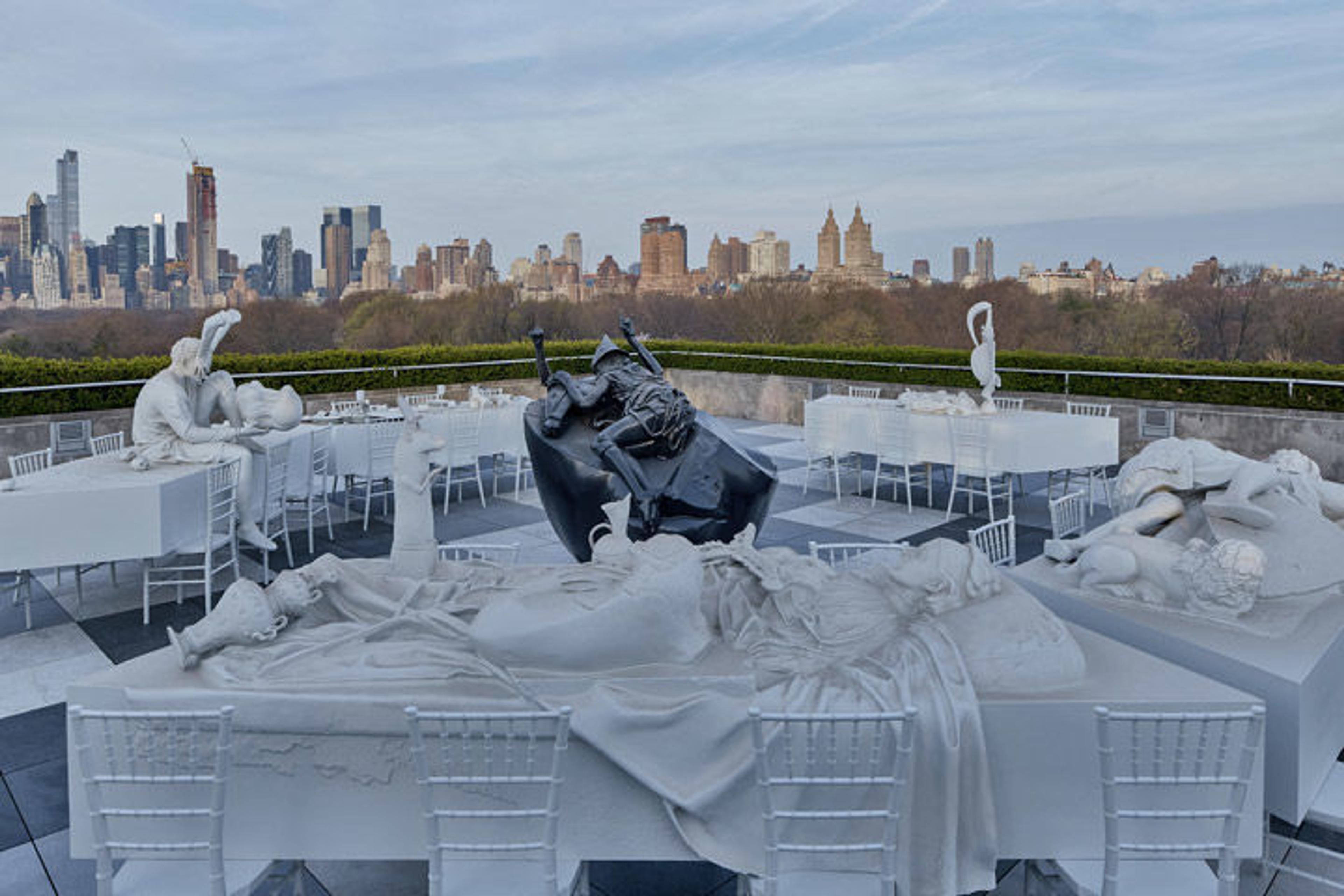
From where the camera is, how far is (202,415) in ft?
19.1

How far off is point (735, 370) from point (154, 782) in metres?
11.9

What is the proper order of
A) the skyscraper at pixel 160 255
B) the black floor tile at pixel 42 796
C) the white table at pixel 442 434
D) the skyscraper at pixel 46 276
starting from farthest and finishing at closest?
the skyscraper at pixel 160 255, the skyscraper at pixel 46 276, the white table at pixel 442 434, the black floor tile at pixel 42 796

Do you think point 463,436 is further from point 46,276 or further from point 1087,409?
point 46,276

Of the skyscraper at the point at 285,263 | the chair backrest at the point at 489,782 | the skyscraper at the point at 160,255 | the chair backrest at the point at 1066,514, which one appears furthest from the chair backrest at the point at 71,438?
the skyscraper at the point at 160,255

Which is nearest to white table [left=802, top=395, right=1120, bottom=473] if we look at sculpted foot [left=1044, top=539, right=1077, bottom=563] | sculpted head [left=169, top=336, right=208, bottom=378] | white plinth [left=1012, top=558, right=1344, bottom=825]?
sculpted foot [left=1044, top=539, right=1077, bottom=563]

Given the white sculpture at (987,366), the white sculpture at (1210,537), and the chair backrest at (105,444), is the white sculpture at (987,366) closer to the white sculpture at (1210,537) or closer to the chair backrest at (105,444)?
the white sculpture at (1210,537)

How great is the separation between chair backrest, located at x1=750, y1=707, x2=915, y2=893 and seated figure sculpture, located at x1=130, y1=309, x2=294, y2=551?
452 centimetres

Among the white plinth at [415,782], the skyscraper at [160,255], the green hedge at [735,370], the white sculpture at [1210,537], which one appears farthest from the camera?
the skyscraper at [160,255]

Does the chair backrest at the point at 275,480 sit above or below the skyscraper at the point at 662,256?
below

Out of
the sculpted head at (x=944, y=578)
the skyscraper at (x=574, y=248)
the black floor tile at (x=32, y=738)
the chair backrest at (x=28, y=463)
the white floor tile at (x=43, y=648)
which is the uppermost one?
the skyscraper at (x=574, y=248)

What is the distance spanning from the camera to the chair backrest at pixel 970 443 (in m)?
7.46

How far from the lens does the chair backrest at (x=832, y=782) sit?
6.21 feet

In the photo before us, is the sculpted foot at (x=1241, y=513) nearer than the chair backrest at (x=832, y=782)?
No

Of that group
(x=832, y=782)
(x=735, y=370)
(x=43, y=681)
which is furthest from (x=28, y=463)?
(x=735, y=370)
